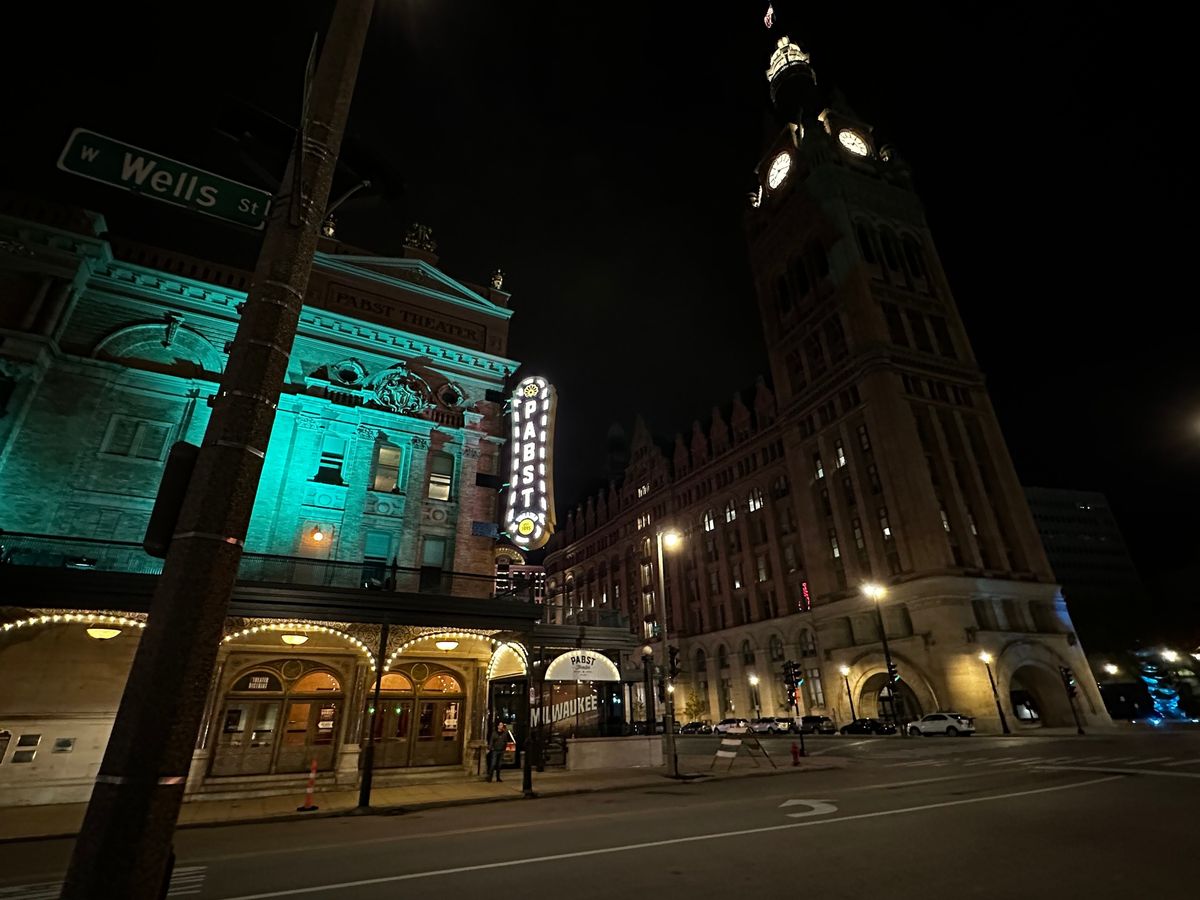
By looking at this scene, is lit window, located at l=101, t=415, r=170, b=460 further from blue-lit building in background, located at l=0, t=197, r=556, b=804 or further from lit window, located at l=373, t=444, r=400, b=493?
lit window, located at l=373, t=444, r=400, b=493

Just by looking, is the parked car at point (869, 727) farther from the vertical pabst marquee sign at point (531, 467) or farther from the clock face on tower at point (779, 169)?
the clock face on tower at point (779, 169)

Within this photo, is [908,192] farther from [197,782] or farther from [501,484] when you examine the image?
[197,782]

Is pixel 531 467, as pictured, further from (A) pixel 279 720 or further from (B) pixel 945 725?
(B) pixel 945 725

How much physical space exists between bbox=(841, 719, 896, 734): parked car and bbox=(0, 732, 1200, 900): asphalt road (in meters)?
32.5

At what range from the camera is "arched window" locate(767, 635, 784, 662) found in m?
59.2

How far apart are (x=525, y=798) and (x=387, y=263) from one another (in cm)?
2227

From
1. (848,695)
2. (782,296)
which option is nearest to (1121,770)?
(848,695)

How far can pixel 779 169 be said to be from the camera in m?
74.0

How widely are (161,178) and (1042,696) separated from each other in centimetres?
6158

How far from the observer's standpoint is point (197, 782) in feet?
55.2

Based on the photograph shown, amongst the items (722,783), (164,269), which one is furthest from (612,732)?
(164,269)

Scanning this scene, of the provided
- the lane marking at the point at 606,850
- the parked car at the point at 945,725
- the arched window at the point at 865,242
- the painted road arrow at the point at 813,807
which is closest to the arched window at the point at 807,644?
the parked car at the point at 945,725

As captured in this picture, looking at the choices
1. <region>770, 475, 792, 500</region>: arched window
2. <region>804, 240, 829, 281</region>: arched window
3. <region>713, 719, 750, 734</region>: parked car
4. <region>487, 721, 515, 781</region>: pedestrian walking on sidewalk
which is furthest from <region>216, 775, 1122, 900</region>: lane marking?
<region>804, 240, 829, 281</region>: arched window

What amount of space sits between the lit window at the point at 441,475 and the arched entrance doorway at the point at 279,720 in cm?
754
